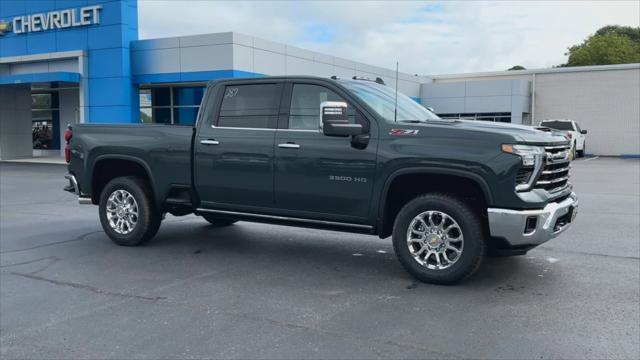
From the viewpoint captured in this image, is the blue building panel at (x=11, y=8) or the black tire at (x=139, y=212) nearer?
the black tire at (x=139, y=212)

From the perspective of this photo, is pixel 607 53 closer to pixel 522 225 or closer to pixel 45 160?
pixel 45 160

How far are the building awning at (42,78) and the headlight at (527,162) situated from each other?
25.3 m

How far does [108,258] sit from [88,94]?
72.3 feet

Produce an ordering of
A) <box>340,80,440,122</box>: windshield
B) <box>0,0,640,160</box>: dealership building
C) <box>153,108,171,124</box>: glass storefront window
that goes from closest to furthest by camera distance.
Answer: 1. <box>340,80,440,122</box>: windshield
2. <box>0,0,640,160</box>: dealership building
3. <box>153,108,171,124</box>: glass storefront window

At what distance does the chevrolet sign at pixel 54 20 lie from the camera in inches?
1044

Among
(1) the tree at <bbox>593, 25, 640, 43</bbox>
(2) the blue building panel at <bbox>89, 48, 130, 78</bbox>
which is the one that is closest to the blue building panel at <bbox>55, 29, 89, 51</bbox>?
(2) the blue building panel at <bbox>89, 48, 130, 78</bbox>

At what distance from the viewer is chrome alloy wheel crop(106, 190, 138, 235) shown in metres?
A: 7.52

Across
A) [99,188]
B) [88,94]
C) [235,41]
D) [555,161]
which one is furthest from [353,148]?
[88,94]

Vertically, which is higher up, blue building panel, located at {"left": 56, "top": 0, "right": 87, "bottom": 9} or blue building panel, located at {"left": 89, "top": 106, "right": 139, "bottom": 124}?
blue building panel, located at {"left": 56, "top": 0, "right": 87, "bottom": 9}

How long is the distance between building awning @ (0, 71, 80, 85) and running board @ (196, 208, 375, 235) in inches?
882

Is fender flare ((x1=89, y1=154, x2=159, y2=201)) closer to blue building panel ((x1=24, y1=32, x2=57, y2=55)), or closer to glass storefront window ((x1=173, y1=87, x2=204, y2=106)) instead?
glass storefront window ((x1=173, y1=87, x2=204, y2=106))

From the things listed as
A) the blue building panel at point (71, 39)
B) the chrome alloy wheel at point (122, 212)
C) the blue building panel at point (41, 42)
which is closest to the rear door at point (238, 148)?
the chrome alloy wheel at point (122, 212)

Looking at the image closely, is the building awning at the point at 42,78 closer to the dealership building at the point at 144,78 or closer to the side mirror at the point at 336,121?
the dealership building at the point at 144,78

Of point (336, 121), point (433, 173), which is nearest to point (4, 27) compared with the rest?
point (336, 121)
